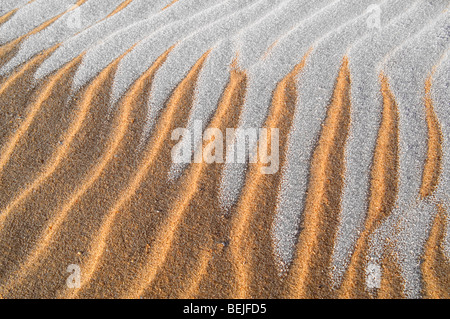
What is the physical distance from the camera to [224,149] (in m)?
1.76

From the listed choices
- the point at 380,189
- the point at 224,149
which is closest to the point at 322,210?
the point at 380,189

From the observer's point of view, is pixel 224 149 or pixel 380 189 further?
pixel 224 149

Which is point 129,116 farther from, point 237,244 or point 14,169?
point 237,244

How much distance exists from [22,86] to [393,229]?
69.6 inches

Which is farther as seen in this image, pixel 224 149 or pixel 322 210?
pixel 224 149

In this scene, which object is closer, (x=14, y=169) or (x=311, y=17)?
(x=14, y=169)

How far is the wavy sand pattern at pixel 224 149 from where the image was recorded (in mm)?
1513

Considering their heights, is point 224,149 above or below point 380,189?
above

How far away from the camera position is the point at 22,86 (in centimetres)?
194

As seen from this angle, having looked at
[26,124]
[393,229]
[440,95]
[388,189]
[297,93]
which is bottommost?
[393,229]

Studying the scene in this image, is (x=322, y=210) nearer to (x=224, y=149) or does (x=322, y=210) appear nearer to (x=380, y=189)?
(x=380, y=189)

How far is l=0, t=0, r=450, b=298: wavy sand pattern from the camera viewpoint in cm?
151

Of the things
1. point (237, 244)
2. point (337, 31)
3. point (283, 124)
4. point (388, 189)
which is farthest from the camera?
point (337, 31)

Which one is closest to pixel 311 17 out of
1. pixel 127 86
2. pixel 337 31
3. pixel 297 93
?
pixel 337 31
